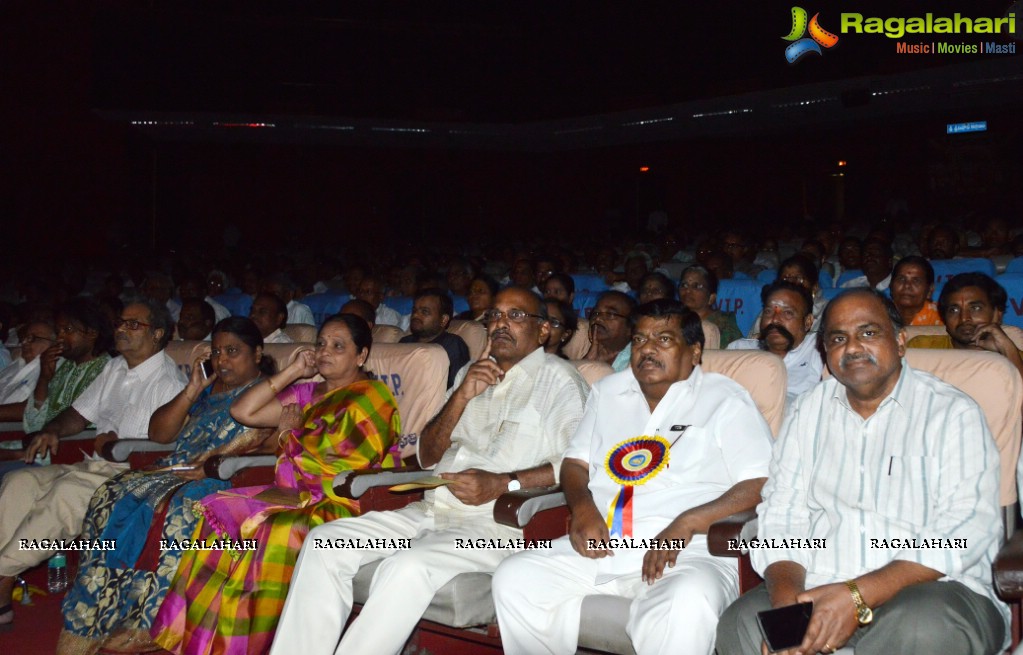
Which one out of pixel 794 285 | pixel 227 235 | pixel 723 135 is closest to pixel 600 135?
pixel 723 135

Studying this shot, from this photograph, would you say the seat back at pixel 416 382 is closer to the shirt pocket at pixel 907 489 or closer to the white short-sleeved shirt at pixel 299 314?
the shirt pocket at pixel 907 489

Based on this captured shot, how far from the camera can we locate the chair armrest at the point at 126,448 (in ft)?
13.0

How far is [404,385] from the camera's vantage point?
420cm

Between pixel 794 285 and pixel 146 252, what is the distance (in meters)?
14.4

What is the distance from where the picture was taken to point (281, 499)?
347cm

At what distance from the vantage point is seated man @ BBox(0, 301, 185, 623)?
390 centimetres

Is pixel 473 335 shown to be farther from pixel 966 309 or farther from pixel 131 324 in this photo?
pixel 966 309

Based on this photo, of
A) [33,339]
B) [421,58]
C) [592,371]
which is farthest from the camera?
[421,58]

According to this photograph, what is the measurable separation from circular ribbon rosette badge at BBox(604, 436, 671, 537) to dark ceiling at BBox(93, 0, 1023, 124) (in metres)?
11.3

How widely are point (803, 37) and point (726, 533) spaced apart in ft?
36.9

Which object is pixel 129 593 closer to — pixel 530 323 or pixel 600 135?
pixel 530 323

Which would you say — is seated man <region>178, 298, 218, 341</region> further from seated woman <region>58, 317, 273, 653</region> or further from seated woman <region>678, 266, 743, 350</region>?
seated woman <region>678, 266, 743, 350</region>

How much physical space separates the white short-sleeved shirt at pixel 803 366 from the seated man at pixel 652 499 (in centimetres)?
100

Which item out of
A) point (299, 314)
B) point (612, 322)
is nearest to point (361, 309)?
point (612, 322)
